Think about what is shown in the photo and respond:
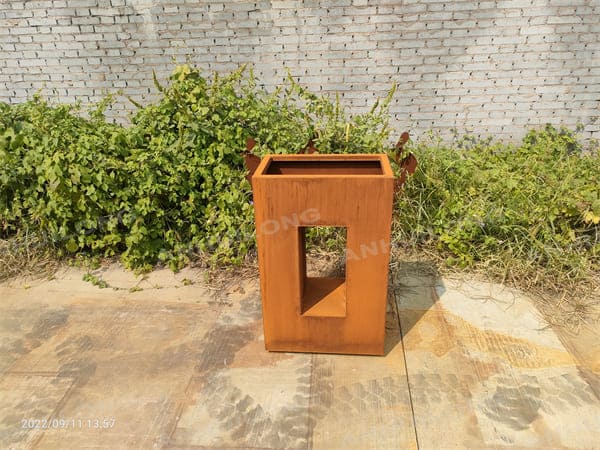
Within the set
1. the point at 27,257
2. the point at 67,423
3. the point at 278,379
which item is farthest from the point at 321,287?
the point at 27,257

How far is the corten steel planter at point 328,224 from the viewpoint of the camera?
2102 mm

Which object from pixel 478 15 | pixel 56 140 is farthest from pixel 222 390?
pixel 478 15

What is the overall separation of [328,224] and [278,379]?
918mm

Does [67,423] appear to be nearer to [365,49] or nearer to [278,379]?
[278,379]

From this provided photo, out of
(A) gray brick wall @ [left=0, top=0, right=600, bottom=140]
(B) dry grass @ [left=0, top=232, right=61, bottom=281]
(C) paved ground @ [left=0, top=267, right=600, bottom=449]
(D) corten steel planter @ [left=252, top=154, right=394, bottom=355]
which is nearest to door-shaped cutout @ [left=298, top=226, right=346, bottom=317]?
(D) corten steel planter @ [left=252, top=154, right=394, bottom=355]

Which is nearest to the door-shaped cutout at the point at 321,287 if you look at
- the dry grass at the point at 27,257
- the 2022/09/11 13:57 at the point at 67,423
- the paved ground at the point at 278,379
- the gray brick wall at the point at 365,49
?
the paved ground at the point at 278,379

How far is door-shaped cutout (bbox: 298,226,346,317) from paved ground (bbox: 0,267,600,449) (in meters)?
0.29

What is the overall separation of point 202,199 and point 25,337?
5.45 ft

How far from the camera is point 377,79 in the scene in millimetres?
4848

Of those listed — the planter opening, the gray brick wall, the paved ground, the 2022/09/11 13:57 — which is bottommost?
the 2022/09/11 13:57

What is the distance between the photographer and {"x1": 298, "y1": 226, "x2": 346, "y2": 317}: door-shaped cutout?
2439mm

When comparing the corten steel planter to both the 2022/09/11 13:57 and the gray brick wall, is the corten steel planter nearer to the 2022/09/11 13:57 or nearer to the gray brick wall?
the 2022/09/11 13:57

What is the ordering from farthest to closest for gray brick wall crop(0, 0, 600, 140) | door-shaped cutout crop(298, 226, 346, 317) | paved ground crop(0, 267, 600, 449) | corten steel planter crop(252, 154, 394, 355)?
gray brick wall crop(0, 0, 600, 140), door-shaped cutout crop(298, 226, 346, 317), corten steel planter crop(252, 154, 394, 355), paved ground crop(0, 267, 600, 449)

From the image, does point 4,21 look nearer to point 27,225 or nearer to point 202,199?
point 27,225
